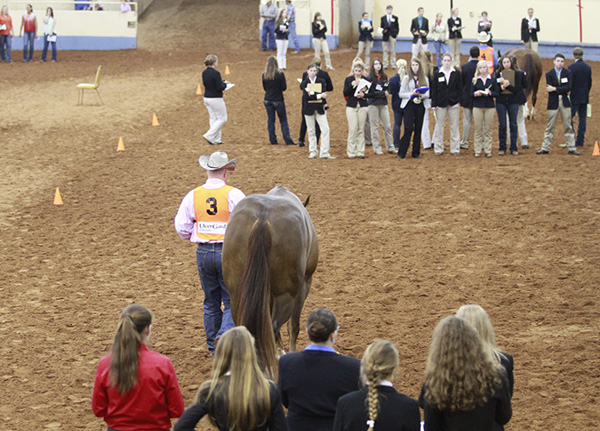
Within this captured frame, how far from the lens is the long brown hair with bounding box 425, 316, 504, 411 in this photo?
4180 millimetres

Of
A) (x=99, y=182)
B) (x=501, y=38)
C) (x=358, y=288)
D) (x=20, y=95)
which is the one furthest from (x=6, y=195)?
(x=501, y=38)

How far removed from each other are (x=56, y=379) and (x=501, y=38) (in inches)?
1045

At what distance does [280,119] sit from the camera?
58.6ft

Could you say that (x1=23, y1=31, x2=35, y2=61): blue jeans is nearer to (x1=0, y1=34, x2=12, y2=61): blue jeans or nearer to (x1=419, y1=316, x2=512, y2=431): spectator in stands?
(x1=0, y1=34, x2=12, y2=61): blue jeans

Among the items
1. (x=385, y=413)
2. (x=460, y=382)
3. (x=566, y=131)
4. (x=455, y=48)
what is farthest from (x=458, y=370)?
(x=455, y=48)

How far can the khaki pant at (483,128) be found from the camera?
16.0m

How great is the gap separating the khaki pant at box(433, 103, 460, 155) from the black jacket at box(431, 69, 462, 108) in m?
0.13

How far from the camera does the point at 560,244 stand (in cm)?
1112

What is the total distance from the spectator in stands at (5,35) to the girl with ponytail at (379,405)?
93.0 feet

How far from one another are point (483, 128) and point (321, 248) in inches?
252

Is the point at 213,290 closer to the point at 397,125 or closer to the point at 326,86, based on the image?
the point at 326,86

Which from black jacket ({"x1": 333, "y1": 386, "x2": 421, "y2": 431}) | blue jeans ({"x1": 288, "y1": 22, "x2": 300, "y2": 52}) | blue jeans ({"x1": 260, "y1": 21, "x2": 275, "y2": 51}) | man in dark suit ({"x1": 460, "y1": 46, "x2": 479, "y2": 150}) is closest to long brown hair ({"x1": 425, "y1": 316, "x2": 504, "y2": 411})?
black jacket ({"x1": 333, "y1": 386, "x2": 421, "y2": 431})

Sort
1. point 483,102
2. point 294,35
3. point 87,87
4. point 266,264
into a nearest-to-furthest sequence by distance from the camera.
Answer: point 266,264 < point 483,102 < point 87,87 < point 294,35

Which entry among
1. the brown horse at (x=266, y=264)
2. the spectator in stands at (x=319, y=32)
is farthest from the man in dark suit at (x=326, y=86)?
the brown horse at (x=266, y=264)
